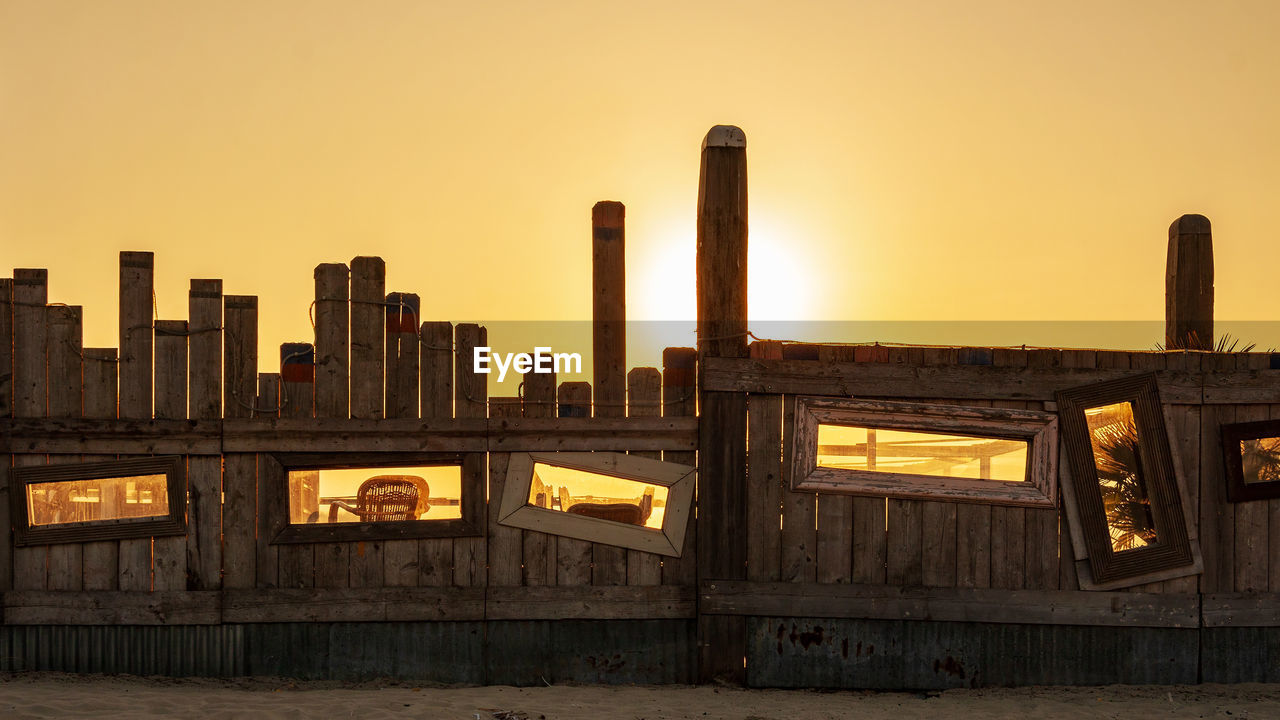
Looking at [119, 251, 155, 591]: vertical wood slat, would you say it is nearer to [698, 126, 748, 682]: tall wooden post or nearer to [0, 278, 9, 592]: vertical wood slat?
[0, 278, 9, 592]: vertical wood slat

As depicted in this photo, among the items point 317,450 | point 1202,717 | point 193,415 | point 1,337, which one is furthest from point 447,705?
point 1202,717

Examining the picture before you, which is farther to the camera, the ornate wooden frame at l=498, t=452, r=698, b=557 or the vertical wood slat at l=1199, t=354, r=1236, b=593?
the vertical wood slat at l=1199, t=354, r=1236, b=593

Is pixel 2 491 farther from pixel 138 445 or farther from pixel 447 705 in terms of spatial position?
pixel 447 705

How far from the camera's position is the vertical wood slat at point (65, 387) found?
7945 millimetres

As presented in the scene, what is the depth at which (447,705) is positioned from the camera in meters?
7.13

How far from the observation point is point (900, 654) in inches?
315

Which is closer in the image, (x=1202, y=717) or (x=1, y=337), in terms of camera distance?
(x=1202, y=717)

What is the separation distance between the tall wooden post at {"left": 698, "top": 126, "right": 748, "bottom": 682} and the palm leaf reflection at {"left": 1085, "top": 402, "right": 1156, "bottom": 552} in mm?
2789

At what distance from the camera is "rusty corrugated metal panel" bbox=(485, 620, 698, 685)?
7.96 m

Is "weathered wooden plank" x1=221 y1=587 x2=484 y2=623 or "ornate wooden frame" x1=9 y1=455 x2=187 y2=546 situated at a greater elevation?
"ornate wooden frame" x1=9 y1=455 x2=187 y2=546

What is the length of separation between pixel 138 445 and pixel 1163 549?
25.9 feet

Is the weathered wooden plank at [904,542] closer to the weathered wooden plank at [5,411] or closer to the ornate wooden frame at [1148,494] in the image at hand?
the ornate wooden frame at [1148,494]

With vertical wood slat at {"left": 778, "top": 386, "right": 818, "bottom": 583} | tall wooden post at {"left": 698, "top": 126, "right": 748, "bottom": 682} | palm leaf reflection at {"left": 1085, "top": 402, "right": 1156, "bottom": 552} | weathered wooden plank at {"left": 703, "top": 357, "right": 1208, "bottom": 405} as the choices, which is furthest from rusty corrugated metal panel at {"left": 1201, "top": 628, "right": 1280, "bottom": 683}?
tall wooden post at {"left": 698, "top": 126, "right": 748, "bottom": 682}

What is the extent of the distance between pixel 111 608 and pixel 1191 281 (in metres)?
9.13
